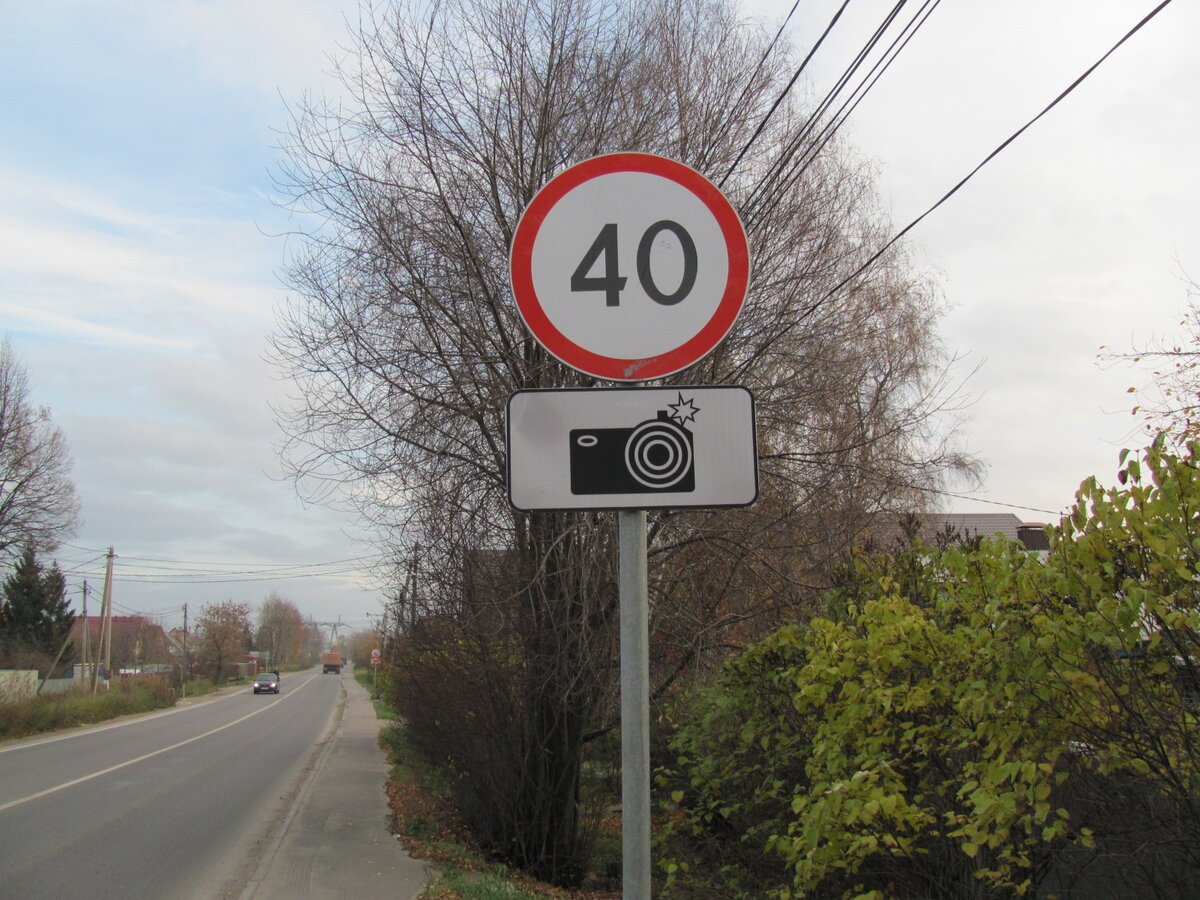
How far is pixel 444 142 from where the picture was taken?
845 cm

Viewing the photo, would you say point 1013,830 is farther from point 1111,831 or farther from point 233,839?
point 233,839

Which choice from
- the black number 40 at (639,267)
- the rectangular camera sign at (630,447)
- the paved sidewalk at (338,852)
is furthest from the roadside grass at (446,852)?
the black number 40 at (639,267)

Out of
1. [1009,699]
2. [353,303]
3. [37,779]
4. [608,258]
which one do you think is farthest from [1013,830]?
[37,779]

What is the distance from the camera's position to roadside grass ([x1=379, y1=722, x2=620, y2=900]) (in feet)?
22.3

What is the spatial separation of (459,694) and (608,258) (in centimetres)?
765

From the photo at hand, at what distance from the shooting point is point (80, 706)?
3080 centimetres

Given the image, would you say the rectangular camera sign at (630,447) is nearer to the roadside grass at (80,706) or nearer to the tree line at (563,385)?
A: the tree line at (563,385)

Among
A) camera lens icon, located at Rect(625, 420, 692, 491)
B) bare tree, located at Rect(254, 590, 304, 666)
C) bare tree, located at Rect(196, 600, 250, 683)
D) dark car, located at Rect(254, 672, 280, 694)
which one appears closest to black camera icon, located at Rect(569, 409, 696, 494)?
camera lens icon, located at Rect(625, 420, 692, 491)

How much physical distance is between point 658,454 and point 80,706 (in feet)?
116

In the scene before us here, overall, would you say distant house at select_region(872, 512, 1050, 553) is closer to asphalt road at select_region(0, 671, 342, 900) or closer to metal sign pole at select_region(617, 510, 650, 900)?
metal sign pole at select_region(617, 510, 650, 900)

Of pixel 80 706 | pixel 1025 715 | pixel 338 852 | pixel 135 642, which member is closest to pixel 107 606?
pixel 80 706

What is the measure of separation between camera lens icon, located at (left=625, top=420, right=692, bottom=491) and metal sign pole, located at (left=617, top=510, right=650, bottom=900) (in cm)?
11

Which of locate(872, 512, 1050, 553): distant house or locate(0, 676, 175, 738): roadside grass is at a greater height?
locate(872, 512, 1050, 553): distant house

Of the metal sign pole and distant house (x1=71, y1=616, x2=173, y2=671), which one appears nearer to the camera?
the metal sign pole
